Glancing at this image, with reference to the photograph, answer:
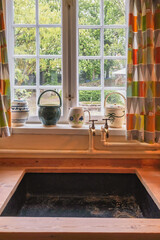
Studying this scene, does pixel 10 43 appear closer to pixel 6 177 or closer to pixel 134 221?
pixel 6 177

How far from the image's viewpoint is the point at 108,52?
194 centimetres

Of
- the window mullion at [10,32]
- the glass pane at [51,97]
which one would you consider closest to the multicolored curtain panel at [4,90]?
the window mullion at [10,32]

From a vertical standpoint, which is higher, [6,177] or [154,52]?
[154,52]

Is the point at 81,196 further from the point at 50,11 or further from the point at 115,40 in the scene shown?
the point at 50,11

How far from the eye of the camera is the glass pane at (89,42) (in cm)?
193

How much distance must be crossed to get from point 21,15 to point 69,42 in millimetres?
462

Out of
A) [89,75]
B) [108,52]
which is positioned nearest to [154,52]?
[108,52]

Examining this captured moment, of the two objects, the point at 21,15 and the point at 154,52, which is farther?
the point at 21,15

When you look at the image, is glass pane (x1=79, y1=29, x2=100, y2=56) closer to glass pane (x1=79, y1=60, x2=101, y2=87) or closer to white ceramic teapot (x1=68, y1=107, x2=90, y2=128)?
glass pane (x1=79, y1=60, x2=101, y2=87)

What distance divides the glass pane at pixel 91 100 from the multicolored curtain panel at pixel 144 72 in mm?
380

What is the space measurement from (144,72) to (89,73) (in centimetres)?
50

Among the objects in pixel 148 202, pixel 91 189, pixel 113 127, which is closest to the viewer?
pixel 148 202

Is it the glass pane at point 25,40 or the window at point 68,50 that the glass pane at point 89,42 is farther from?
the glass pane at point 25,40

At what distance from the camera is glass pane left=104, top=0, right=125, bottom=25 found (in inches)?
75.1
